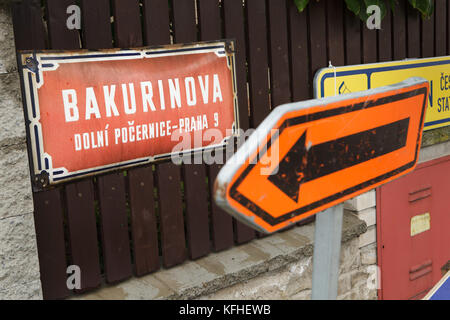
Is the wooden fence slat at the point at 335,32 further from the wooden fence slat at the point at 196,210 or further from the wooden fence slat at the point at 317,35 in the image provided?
the wooden fence slat at the point at 196,210

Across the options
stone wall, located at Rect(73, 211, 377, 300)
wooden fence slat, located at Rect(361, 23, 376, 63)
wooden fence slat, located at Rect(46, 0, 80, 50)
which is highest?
wooden fence slat, located at Rect(46, 0, 80, 50)

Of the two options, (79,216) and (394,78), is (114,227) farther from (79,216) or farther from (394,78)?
(394,78)

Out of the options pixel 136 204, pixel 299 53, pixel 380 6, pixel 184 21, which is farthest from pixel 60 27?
pixel 380 6

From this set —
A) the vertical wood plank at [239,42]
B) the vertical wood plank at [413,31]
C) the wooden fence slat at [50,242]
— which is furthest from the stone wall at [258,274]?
the vertical wood plank at [413,31]

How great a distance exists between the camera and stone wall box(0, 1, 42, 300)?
7.57ft

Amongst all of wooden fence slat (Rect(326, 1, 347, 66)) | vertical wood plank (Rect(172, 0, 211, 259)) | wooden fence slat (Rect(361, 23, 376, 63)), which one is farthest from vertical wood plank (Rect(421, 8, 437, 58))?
vertical wood plank (Rect(172, 0, 211, 259))

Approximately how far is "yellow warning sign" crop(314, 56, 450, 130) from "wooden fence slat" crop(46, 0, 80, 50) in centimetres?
180

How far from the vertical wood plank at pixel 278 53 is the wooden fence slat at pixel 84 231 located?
57.4 inches

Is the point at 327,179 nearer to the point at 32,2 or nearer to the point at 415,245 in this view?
the point at 32,2

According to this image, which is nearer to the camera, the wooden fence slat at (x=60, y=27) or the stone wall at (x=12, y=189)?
the stone wall at (x=12, y=189)

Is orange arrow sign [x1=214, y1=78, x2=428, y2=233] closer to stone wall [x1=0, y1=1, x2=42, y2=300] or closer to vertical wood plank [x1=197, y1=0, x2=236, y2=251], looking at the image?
stone wall [x1=0, y1=1, x2=42, y2=300]

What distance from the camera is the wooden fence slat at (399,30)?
4.21m

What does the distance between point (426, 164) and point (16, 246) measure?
11.3 feet

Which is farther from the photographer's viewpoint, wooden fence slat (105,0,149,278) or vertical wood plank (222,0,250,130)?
vertical wood plank (222,0,250,130)
